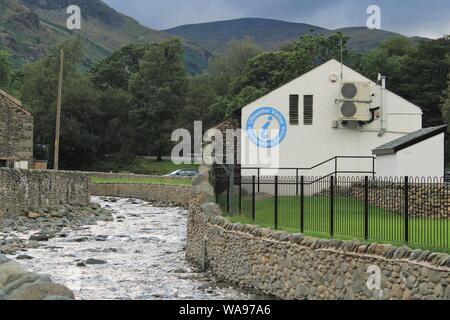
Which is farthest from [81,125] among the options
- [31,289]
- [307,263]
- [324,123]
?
[31,289]

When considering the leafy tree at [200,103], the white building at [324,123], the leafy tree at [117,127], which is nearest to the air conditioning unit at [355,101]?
the white building at [324,123]

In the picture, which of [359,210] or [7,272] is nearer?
[7,272]

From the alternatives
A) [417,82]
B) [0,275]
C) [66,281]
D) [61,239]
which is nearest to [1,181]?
[61,239]

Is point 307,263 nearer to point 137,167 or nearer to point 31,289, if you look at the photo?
point 31,289

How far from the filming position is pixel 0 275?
14.3 m

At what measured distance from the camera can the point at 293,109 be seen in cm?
3541

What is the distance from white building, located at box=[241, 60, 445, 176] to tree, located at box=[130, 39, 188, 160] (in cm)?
5152

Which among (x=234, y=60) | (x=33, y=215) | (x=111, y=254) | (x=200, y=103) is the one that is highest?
(x=234, y=60)

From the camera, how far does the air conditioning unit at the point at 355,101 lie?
3372cm

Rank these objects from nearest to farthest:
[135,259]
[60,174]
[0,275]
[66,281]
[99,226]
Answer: [0,275] < [66,281] < [135,259] < [99,226] < [60,174]

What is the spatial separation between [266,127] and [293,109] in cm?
165

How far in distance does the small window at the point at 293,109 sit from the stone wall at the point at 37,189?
46.3ft

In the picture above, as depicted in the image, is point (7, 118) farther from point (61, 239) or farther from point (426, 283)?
point (426, 283)
